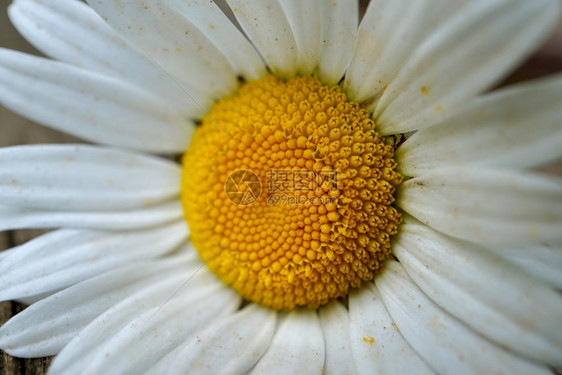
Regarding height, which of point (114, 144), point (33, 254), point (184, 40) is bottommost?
point (33, 254)

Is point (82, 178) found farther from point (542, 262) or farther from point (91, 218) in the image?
point (542, 262)

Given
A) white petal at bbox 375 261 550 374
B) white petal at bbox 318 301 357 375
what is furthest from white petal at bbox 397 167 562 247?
white petal at bbox 318 301 357 375

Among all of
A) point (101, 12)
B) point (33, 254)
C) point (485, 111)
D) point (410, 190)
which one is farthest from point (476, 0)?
point (33, 254)

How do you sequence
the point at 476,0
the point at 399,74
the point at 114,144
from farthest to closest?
the point at 114,144
the point at 399,74
the point at 476,0

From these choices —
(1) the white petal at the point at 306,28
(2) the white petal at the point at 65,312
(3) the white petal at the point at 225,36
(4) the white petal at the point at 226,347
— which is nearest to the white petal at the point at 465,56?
(1) the white petal at the point at 306,28

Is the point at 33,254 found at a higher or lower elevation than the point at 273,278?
higher

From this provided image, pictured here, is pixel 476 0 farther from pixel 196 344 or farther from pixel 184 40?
pixel 196 344

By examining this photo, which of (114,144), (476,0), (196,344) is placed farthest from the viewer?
(114,144)

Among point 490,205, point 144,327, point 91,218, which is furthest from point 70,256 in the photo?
point 490,205
